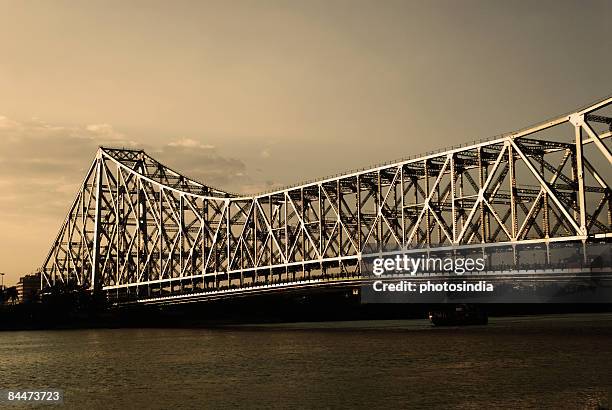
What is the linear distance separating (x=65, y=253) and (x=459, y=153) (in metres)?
105

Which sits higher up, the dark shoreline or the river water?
the dark shoreline

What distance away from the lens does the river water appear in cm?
3566

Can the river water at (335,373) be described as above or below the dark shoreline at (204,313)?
below

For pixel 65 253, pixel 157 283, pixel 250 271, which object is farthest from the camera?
pixel 65 253

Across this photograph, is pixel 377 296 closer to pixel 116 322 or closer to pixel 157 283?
pixel 157 283

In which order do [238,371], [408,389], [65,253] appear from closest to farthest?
1. [408,389]
2. [238,371]
3. [65,253]

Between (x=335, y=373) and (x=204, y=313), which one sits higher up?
(x=204, y=313)

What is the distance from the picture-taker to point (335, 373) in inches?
1842

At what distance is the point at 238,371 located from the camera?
49969 millimetres

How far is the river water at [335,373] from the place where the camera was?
35656 millimetres

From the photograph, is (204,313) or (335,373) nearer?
(335,373)

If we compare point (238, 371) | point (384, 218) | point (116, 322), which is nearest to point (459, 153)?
point (384, 218)

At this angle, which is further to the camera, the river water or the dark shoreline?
the dark shoreline

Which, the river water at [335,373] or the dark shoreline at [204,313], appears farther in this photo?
the dark shoreline at [204,313]
